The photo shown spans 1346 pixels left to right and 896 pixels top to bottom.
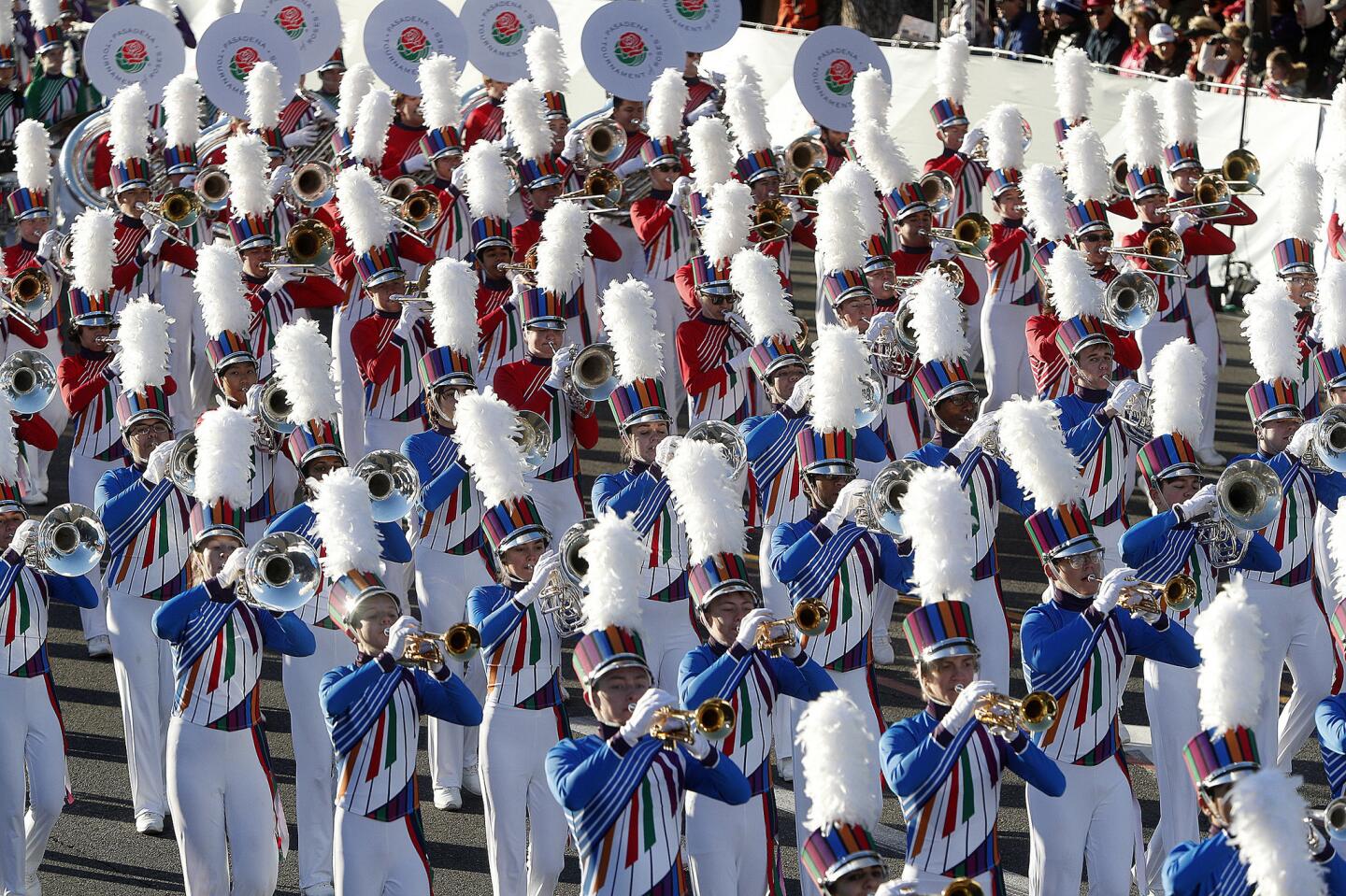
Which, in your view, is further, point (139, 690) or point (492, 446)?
point (139, 690)

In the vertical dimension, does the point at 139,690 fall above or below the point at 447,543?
below

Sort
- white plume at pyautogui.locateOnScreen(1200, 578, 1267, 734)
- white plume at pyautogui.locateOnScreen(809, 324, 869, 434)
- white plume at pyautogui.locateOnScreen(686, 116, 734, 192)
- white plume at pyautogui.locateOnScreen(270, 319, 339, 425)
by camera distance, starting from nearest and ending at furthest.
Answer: white plume at pyautogui.locateOnScreen(1200, 578, 1267, 734), white plume at pyautogui.locateOnScreen(809, 324, 869, 434), white plume at pyautogui.locateOnScreen(270, 319, 339, 425), white plume at pyautogui.locateOnScreen(686, 116, 734, 192)

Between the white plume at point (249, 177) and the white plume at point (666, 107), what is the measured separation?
2.15 meters

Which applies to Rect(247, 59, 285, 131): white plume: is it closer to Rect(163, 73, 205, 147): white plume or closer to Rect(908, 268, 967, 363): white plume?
Rect(163, 73, 205, 147): white plume

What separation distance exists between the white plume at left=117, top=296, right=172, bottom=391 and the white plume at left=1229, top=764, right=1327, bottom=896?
4863 millimetres

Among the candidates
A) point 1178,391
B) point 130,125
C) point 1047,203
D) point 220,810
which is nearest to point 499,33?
point 130,125

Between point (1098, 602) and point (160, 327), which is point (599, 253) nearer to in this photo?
point (160, 327)

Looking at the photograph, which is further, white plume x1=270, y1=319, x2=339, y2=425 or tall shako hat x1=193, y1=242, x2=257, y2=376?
tall shako hat x1=193, y1=242, x2=257, y2=376

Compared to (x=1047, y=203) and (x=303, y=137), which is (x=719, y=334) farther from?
A: (x=303, y=137)

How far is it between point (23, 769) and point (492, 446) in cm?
196

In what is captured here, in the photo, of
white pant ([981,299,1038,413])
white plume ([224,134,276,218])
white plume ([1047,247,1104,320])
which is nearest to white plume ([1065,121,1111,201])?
white pant ([981,299,1038,413])

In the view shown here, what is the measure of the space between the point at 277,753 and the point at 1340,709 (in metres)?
4.32

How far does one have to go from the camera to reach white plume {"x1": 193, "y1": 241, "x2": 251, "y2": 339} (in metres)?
8.84

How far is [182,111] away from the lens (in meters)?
11.9
